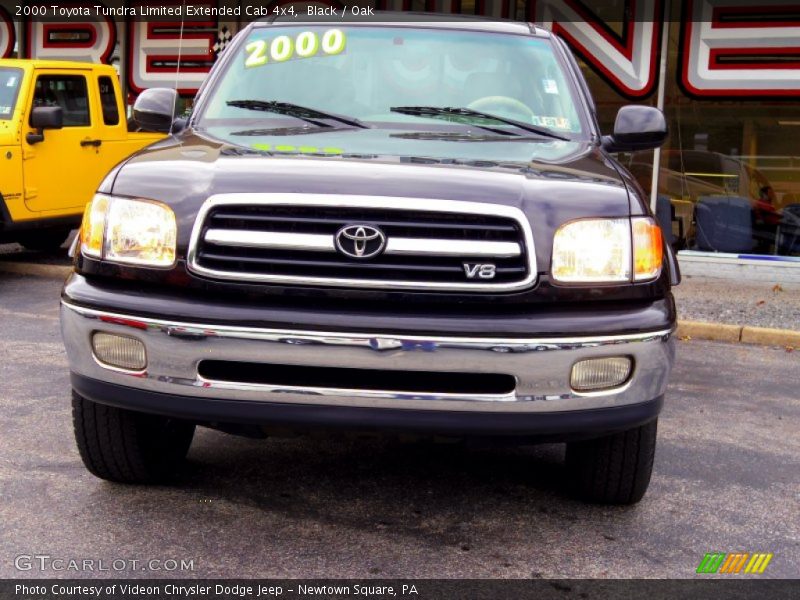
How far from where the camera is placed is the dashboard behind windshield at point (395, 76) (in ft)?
13.9

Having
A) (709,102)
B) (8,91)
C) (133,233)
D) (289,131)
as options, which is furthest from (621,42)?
(133,233)

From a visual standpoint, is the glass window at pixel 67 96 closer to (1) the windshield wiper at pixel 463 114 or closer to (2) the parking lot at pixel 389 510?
(2) the parking lot at pixel 389 510

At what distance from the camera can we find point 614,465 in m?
3.62

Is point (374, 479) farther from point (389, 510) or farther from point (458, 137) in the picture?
point (458, 137)

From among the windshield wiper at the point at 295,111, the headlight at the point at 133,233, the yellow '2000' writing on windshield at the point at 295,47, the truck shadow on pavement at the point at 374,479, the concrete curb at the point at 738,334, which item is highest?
the yellow '2000' writing on windshield at the point at 295,47

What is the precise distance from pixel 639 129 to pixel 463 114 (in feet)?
2.37

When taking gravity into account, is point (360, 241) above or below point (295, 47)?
below

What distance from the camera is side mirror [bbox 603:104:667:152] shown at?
4199mm

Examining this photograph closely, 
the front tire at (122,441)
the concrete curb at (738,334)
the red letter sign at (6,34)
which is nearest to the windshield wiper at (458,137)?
the front tire at (122,441)

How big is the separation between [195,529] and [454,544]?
2.82 ft

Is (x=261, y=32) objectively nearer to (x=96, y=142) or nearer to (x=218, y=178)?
(x=218, y=178)

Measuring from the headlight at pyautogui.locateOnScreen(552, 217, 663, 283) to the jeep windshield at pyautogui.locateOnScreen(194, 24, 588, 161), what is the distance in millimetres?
669

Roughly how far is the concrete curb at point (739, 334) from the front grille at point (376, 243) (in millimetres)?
5010

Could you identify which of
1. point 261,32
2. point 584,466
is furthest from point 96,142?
point 584,466
